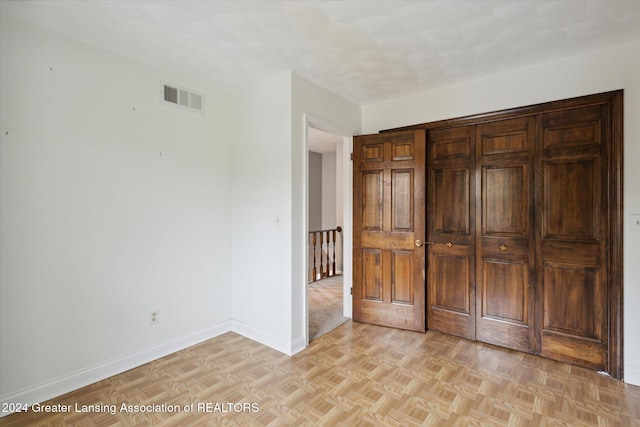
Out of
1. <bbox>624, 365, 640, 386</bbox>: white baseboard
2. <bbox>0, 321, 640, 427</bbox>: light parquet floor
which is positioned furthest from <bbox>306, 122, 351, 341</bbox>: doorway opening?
<bbox>624, 365, 640, 386</bbox>: white baseboard

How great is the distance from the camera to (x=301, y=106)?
2986mm

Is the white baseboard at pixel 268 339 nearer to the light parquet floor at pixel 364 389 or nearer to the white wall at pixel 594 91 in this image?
the light parquet floor at pixel 364 389

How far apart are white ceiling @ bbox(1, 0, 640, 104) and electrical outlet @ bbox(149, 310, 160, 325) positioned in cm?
217

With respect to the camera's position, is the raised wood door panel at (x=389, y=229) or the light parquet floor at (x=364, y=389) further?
the raised wood door panel at (x=389, y=229)

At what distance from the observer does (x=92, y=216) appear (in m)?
2.42

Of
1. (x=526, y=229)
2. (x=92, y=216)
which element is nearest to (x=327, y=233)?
(x=526, y=229)

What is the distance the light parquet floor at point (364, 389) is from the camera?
1.98m

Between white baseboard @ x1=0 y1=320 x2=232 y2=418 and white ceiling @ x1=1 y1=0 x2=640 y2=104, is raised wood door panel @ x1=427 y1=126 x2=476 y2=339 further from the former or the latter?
white baseboard @ x1=0 y1=320 x2=232 y2=418

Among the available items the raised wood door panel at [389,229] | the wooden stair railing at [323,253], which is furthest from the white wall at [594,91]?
the wooden stair railing at [323,253]

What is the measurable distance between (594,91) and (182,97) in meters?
3.53

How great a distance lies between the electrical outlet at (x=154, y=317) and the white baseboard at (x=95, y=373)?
22 cm

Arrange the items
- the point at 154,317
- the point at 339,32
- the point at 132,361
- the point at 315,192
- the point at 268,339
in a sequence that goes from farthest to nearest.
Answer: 1. the point at 315,192
2. the point at 268,339
3. the point at 154,317
4. the point at 132,361
5. the point at 339,32

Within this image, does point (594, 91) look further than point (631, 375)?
Yes

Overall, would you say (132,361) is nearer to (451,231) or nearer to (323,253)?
(451,231)
